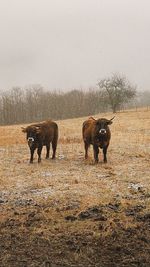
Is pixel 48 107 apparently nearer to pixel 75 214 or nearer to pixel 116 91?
pixel 116 91

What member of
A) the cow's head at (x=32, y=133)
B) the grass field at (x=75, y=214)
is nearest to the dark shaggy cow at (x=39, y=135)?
the cow's head at (x=32, y=133)

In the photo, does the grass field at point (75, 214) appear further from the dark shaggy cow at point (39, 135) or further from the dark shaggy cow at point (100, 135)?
the dark shaggy cow at point (39, 135)

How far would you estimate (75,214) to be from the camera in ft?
34.3

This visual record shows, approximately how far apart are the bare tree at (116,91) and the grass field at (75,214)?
6546 cm

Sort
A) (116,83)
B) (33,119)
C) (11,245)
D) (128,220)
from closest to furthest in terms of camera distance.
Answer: (11,245) → (128,220) → (116,83) → (33,119)

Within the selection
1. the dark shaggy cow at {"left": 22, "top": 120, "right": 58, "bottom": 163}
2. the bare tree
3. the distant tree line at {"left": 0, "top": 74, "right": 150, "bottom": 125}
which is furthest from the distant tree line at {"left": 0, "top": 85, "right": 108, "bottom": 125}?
the dark shaggy cow at {"left": 22, "top": 120, "right": 58, "bottom": 163}

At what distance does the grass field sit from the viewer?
26.1ft

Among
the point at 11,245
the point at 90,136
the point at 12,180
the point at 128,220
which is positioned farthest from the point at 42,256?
the point at 90,136

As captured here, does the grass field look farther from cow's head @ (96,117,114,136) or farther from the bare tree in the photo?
the bare tree

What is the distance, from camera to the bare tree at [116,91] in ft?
272

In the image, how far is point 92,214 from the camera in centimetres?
1045

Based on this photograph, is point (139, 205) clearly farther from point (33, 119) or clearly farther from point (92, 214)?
point (33, 119)

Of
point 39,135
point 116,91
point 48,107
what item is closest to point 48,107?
point 48,107

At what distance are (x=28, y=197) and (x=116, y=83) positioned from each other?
7329 centimetres
